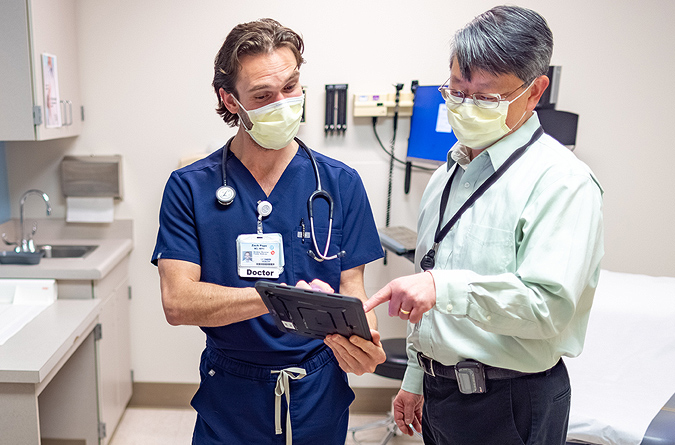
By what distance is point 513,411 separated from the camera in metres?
1.16

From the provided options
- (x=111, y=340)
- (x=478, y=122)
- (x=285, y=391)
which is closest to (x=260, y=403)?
(x=285, y=391)

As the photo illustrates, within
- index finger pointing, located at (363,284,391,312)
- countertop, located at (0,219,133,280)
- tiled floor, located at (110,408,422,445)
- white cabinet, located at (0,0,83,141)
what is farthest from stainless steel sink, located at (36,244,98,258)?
index finger pointing, located at (363,284,391,312)

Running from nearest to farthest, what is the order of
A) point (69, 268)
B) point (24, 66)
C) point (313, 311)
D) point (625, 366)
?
point (313, 311)
point (625, 366)
point (24, 66)
point (69, 268)

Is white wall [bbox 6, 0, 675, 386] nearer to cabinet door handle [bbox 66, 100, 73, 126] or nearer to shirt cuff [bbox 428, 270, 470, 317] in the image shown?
cabinet door handle [bbox 66, 100, 73, 126]

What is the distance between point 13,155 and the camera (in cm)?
271

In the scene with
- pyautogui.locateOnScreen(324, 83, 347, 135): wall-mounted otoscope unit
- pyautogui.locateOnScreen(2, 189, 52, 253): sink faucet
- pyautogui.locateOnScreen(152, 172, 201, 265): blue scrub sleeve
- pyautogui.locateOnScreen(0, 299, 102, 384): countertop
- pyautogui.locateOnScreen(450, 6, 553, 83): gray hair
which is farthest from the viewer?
pyautogui.locateOnScreen(324, 83, 347, 135): wall-mounted otoscope unit

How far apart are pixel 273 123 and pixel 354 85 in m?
1.51

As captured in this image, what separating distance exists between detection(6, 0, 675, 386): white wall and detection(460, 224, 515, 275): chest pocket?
65.8 inches

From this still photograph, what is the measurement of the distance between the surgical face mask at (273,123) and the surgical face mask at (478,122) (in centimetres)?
37

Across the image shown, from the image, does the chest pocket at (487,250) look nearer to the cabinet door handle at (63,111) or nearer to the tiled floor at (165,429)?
the tiled floor at (165,429)

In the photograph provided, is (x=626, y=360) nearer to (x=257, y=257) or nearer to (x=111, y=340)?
(x=257, y=257)

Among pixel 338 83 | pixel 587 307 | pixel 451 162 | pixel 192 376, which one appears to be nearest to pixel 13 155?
pixel 192 376

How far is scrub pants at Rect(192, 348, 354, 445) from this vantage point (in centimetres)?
125

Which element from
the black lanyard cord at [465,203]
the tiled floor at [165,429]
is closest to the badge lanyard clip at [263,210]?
the black lanyard cord at [465,203]
